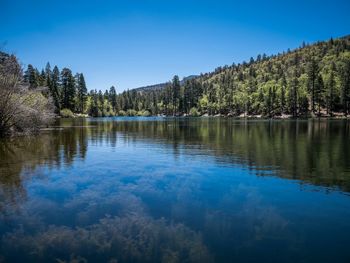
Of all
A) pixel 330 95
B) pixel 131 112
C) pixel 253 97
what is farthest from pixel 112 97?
pixel 330 95

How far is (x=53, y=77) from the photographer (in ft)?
404

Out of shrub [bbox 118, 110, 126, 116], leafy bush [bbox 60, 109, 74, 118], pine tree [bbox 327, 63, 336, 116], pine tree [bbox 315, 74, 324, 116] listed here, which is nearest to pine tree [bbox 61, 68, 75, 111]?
leafy bush [bbox 60, 109, 74, 118]

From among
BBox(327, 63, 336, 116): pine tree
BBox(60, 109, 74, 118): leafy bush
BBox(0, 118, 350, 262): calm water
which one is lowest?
BBox(0, 118, 350, 262): calm water

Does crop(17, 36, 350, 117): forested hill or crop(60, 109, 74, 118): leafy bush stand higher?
crop(17, 36, 350, 117): forested hill

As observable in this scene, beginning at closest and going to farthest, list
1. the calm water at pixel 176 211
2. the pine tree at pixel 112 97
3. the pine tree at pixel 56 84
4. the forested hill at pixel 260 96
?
the calm water at pixel 176 211 < the pine tree at pixel 56 84 < the forested hill at pixel 260 96 < the pine tree at pixel 112 97

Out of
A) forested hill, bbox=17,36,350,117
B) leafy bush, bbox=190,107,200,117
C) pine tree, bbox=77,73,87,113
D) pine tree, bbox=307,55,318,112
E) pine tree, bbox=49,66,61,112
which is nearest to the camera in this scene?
pine tree, bbox=49,66,61,112

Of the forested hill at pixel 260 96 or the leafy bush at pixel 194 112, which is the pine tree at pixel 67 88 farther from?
the leafy bush at pixel 194 112

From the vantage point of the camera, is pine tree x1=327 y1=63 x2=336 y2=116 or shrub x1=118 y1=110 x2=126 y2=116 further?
shrub x1=118 y1=110 x2=126 y2=116

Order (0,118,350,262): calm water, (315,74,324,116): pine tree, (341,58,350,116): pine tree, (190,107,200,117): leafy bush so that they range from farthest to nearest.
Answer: (190,107,200,117): leafy bush < (315,74,324,116): pine tree < (341,58,350,116): pine tree < (0,118,350,262): calm water

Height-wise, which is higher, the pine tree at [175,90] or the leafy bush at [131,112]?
the pine tree at [175,90]

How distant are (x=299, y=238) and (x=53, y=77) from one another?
131 m

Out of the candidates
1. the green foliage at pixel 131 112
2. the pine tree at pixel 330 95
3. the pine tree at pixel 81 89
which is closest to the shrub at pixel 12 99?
the pine tree at pixel 81 89

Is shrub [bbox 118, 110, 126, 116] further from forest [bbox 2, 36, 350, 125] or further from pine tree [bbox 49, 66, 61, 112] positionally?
pine tree [bbox 49, 66, 61, 112]

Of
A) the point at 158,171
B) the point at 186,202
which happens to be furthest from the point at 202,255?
the point at 158,171
